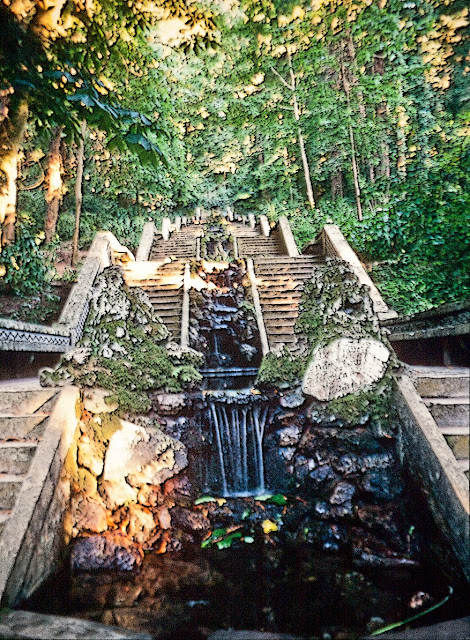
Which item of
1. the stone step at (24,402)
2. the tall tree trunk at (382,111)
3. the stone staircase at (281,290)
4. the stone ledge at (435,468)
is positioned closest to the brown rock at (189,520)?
the stone step at (24,402)

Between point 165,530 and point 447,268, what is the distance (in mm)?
6230

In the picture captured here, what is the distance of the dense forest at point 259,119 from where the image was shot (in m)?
3.66

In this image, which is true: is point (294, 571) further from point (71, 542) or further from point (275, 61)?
point (275, 61)

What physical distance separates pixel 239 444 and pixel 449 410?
99.6 inches

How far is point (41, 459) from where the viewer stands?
327cm

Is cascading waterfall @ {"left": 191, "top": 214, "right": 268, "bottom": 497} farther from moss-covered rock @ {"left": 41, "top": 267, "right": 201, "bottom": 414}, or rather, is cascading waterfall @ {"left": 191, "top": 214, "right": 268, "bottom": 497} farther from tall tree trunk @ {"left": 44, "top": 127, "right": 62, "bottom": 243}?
tall tree trunk @ {"left": 44, "top": 127, "right": 62, "bottom": 243}

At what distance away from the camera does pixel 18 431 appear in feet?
12.1

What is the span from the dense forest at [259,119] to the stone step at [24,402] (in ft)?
8.27

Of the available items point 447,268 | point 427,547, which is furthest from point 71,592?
point 447,268

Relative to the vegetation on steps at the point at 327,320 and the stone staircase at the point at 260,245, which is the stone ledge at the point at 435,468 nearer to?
the vegetation on steps at the point at 327,320

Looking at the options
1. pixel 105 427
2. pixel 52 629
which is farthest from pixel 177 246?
pixel 52 629

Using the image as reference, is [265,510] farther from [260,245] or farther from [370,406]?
[260,245]

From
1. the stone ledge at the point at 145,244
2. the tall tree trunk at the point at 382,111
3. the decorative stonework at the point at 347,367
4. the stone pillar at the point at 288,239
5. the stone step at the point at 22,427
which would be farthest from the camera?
the stone ledge at the point at 145,244

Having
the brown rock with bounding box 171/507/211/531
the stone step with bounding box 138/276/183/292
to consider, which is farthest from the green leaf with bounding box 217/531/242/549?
the stone step with bounding box 138/276/183/292
